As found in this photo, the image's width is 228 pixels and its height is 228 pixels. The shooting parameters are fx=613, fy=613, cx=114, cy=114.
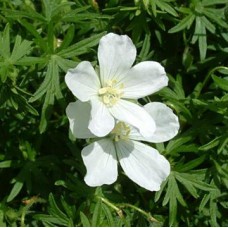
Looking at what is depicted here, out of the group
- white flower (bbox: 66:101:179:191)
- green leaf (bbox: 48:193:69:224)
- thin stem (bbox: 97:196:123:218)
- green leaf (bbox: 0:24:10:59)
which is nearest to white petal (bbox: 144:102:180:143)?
white flower (bbox: 66:101:179:191)

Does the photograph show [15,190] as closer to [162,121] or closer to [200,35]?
[162,121]

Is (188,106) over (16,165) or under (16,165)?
over

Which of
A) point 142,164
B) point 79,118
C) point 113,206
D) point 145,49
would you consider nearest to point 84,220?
point 113,206

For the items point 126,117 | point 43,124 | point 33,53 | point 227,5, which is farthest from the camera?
point 227,5

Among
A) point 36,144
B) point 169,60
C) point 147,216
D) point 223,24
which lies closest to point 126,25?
point 169,60

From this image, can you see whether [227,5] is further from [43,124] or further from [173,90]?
[43,124]
